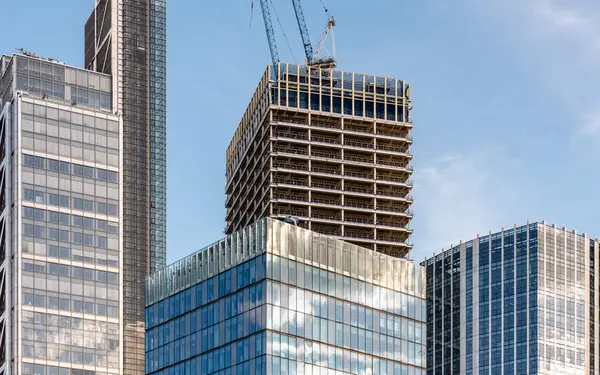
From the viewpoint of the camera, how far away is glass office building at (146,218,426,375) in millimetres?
181125

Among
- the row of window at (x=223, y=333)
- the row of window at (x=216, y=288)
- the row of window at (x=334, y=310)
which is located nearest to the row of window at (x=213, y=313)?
the row of window at (x=216, y=288)

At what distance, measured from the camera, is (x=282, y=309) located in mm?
181250

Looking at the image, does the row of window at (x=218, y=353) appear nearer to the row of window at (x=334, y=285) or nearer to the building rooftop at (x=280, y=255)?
the building rooftop at (x=280, y=255)

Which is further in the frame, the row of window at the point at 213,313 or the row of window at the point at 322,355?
the row of window at the point at 213,313

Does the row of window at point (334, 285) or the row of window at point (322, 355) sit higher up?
the row of window at point (334, 285)

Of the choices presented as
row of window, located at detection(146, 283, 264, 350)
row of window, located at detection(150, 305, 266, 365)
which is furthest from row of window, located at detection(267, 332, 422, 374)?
row of window, located at detection(146, 283, 264, 350)

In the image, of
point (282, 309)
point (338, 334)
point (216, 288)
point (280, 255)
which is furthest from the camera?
point (338, 334)

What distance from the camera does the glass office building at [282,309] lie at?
18112cm

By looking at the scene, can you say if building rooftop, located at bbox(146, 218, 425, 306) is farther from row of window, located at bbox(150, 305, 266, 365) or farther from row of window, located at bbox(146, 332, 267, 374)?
row of window, located at bbox(146, 332, 267, 374)

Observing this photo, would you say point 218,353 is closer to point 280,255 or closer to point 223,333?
point 223,333

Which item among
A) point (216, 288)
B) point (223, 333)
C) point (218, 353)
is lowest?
point (218, 353)

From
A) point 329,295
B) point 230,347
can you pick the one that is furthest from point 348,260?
point 230,347

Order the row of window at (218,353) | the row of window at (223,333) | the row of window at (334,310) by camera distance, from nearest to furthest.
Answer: the row of window at (218,353)
the row of window at (223,333)
the row of window at (334,310)

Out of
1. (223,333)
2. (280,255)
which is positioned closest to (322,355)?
(223,333)
